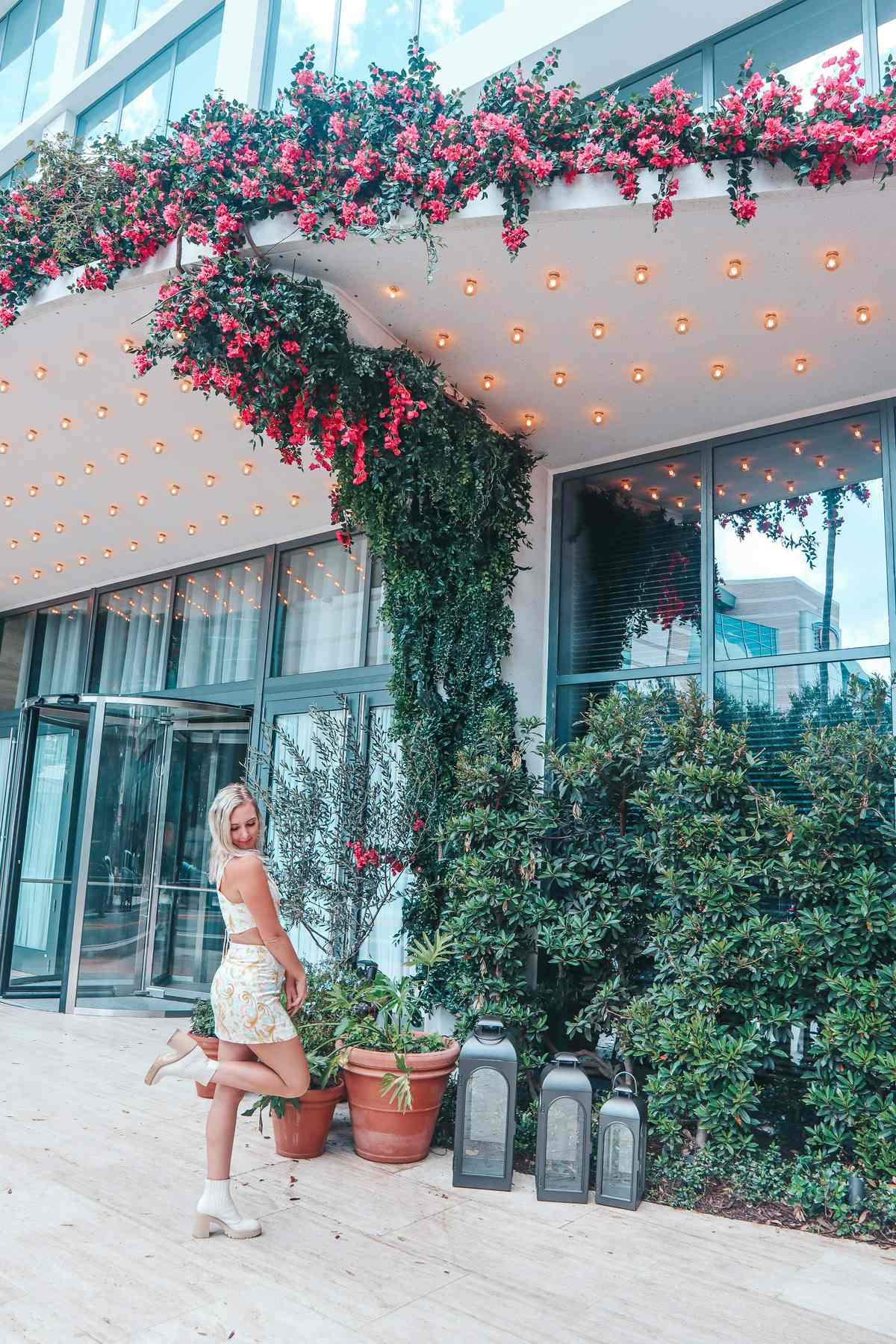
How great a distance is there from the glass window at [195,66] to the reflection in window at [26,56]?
8.17 ft

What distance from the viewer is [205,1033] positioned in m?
5.20

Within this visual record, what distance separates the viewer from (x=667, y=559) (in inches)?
225

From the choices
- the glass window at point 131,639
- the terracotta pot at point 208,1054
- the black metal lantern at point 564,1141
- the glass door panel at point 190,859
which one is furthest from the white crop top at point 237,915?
the glass window at point 131,639

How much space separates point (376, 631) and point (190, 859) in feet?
7.99

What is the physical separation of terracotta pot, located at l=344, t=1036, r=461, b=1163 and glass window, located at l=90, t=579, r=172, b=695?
18.3ft

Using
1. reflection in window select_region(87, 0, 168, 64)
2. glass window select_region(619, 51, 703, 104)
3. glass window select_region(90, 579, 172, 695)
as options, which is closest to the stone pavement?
glass window select_region(619, 51, 703, 104)

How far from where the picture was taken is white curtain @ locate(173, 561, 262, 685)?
805 cm

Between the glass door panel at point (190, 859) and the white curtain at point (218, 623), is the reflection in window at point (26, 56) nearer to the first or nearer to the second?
the white curtain at point (218, 623)

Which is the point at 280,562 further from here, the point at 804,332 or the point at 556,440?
the point at 804,332

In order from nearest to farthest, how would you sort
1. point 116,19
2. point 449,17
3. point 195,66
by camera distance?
point 449,17 < point 195,66 < point 116,19

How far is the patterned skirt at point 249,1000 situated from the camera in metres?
3.12

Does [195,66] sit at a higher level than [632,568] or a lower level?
higher

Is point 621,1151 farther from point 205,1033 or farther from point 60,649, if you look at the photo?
point 60,649

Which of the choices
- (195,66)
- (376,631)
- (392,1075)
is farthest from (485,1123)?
(195,66)
